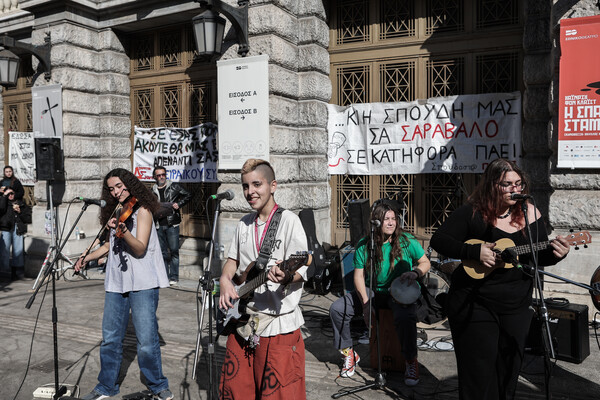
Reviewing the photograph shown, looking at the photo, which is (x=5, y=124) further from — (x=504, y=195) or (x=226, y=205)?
(x=504, y=195)

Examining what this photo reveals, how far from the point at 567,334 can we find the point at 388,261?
186 cm

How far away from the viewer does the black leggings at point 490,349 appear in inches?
138

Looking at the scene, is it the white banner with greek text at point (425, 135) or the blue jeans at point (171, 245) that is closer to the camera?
the white banner with greek text at point (425, 135)

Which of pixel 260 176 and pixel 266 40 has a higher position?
pixel 266 40

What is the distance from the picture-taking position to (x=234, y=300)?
3.55m

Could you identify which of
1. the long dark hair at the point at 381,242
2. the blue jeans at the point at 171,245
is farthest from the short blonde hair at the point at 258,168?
the blue jeans at the point at 171,245

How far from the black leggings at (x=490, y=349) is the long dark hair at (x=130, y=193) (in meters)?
2.94

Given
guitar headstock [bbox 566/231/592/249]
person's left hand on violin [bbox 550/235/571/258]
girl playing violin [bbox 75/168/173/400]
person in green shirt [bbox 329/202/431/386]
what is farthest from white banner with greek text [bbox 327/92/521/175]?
girl playing violin [bbox 75/168/173/400]

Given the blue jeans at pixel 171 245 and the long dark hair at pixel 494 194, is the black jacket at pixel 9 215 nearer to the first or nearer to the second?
the blue jeans at pixel 171 245

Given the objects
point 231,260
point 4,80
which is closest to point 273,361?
point 231,260

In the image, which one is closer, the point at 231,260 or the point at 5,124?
the point at 231,260

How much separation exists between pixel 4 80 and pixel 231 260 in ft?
32.4

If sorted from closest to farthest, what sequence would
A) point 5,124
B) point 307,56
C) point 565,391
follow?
point 565,391
point 307,56
point 5,124

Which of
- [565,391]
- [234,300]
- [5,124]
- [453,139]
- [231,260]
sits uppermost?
[5,124]
